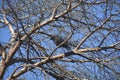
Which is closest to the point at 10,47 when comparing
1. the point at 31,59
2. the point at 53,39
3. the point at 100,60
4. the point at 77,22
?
the point at 31,59

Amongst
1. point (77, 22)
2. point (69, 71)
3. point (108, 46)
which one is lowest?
point (69, 71)

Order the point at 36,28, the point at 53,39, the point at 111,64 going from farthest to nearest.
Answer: the point at 53,39, the point at 36,28, the point at 111,64

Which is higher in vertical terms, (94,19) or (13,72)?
(94,19)

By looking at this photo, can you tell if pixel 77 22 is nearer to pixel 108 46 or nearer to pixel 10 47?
pixel 108 46

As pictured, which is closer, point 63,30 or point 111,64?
point 111,64

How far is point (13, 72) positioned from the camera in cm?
886

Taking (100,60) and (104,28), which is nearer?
(100,60)

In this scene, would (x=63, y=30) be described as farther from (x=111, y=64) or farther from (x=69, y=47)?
(x=111, y=64)

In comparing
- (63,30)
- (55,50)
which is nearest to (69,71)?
(55,50)

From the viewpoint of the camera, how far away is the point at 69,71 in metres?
8.99

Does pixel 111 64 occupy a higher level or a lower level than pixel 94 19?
lower

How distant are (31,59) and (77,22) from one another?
1.70 metres

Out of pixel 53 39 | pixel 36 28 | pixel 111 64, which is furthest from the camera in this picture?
pixel 53 39

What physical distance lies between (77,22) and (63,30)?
1.68 feet
